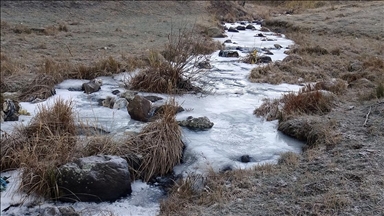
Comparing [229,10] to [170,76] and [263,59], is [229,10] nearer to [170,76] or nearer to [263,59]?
[263,59]

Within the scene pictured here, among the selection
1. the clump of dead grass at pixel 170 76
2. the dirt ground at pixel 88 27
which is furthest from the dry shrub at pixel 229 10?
the clump of dead grass at pixel 170 76

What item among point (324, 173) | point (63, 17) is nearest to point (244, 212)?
point (324, 173)

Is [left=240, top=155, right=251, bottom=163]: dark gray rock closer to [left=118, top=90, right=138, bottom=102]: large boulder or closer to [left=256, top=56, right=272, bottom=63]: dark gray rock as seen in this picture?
[left=118, top=90, right=138, bottom=102]: large boulder

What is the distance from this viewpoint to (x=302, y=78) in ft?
27.6

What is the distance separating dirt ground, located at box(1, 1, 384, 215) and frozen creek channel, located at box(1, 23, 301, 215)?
14.1 inches

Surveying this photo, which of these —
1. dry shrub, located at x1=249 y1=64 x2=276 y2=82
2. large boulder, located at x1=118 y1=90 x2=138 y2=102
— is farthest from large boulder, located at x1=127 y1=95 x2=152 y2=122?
dry shrub, located at x1=249 y1=64 x2=276 y2=82

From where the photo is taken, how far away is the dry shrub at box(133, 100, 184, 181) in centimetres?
468

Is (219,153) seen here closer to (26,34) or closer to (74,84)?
(74,84)

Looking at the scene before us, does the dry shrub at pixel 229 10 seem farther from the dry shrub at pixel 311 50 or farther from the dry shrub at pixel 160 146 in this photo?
the dry shrub at pixel 160 146

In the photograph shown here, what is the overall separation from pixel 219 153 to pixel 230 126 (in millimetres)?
981

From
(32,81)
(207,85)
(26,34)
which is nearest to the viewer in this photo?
(32,81)

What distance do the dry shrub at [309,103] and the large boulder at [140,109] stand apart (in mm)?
1857

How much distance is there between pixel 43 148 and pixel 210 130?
2055 mm

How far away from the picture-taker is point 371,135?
4.88 meters
